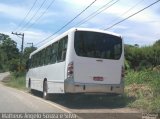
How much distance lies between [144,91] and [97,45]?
3153mm

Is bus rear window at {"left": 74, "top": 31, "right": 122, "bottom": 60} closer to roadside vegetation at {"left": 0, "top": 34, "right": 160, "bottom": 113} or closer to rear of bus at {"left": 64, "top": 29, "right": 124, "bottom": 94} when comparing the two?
rear of bus at {"left": 64, "top": 29, "right": 124, "bottom": 94}

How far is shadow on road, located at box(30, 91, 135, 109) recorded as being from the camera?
1830 centimetres

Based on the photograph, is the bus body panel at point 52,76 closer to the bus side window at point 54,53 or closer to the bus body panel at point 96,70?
the bus side window at point 54,53

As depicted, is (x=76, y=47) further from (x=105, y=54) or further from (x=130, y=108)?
(x=130, y=108)

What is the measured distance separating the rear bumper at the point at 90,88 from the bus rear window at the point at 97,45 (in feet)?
3.88

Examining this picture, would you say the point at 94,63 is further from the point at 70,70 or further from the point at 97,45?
the point at 70,70

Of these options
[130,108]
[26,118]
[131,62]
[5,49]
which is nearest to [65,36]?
[130,108]

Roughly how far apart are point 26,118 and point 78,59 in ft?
16.2

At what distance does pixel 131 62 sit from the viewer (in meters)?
38.1

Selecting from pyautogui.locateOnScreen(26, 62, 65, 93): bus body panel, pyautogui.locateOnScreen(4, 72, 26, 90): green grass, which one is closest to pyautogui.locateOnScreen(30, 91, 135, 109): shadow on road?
pyautogui.locateOnScreen(26, 62, 65, 93): bus body panel

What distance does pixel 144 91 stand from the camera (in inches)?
762

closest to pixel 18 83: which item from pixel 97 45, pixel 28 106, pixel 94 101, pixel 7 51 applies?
pixel 94 101

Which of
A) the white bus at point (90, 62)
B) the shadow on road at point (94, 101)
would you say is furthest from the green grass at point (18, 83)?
the white bus at point (90, 62)

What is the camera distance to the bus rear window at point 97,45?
17.9 m
